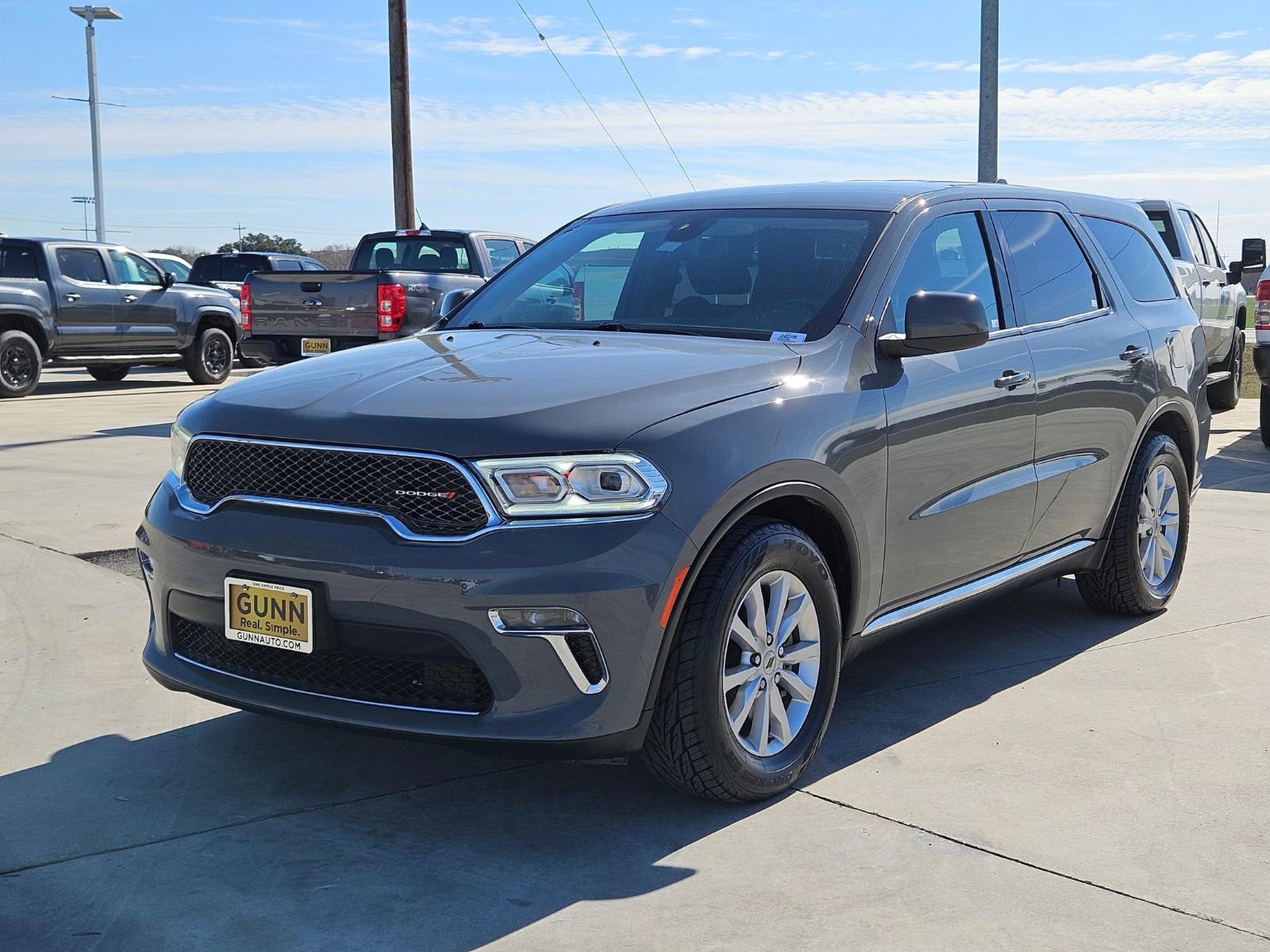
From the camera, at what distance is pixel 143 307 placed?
18.4 metres

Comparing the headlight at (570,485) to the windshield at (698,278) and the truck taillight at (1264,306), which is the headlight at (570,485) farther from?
the truck taillight at (1264,306)

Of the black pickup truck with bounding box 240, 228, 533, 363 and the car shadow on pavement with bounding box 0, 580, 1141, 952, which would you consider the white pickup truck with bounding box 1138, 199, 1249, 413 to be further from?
the car shadow on pavement with bounding box 0, 580, 1141, 952

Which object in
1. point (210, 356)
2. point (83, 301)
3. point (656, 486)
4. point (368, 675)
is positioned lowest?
point (368, 675)

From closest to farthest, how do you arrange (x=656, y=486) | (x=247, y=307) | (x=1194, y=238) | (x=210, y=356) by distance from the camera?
(x=656, y=486) < (x=247, y=307) < (x=1194, y=238) < (x=210, y=356)

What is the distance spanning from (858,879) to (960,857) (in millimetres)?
307

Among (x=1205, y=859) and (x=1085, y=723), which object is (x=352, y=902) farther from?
(x=1085, y=723)

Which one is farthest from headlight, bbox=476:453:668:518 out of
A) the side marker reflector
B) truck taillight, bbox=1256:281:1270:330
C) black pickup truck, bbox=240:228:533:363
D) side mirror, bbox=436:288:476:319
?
truck taillight, bbox=1256:281:1270:330

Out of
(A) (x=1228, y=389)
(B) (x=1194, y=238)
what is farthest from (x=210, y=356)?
(A) (x=1228, y=389)

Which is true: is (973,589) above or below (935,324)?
below

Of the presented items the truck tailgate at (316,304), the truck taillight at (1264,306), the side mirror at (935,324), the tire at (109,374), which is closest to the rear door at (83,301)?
the tire at (109,374)

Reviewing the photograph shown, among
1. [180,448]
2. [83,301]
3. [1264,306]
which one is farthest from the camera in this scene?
[83,301]

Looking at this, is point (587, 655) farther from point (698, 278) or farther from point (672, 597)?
point (698, 278)

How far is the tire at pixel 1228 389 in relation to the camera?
15.1 metres

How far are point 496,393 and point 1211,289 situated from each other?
12589mm
